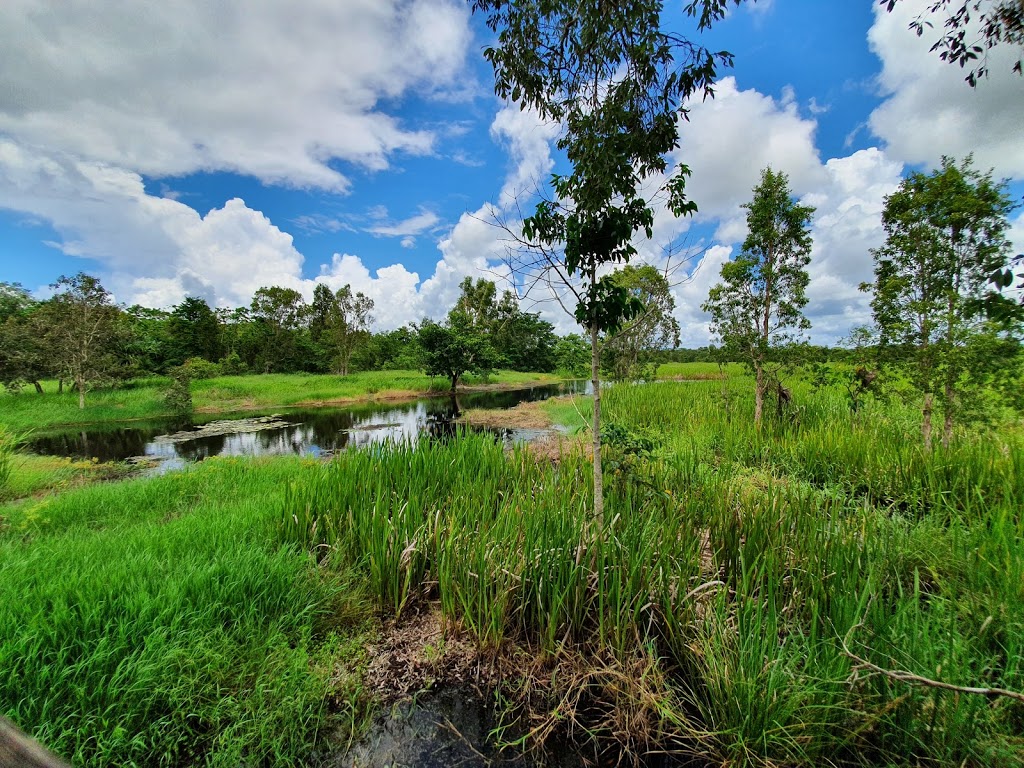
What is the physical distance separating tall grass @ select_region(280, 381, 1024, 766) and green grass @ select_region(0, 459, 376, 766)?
2.19 ft

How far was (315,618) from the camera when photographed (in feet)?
9.77

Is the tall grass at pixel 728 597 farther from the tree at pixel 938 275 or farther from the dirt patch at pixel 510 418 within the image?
the dirt patch at pixel 510 418

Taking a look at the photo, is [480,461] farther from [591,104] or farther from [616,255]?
[591,104]

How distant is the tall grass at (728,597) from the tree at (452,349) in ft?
72.8

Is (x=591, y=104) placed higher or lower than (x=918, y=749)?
higher

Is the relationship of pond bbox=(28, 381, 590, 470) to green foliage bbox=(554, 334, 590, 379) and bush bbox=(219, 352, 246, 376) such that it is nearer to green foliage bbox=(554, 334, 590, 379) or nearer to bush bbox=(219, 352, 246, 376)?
green foliage bbox=(554, 334, 590, 379)

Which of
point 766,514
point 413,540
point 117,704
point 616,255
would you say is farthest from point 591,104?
point 117,704

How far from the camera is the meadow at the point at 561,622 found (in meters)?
1.96

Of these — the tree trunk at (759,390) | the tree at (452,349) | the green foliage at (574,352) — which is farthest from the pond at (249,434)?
the tree trunk at (759,390)

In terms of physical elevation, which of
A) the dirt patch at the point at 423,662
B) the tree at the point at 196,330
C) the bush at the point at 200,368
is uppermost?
the tree at the point at 196,330

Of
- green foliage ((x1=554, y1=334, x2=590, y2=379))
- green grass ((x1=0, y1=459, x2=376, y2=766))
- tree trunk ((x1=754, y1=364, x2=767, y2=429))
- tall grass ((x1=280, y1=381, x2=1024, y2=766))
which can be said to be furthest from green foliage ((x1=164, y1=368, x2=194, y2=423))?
tree trunk ((x1=754, y1=364, x2=767, y2=429))

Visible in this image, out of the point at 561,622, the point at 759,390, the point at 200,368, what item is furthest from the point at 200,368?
the point at 759,390

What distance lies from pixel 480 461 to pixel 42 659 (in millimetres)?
3851

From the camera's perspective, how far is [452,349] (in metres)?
26.9
